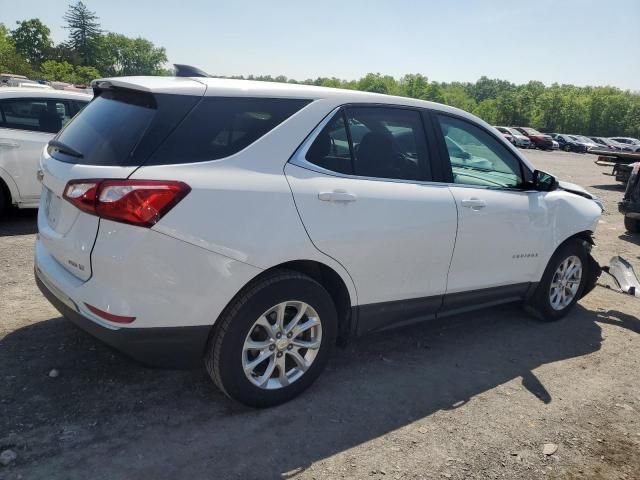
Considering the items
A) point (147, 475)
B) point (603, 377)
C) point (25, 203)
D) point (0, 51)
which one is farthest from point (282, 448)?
point (0, 51)

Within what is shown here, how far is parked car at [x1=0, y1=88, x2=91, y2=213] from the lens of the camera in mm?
6477

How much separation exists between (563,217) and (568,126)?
3521 inches

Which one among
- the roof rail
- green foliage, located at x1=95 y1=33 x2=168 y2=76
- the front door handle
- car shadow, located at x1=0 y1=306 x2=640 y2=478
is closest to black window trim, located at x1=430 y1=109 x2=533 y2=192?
the front door handle

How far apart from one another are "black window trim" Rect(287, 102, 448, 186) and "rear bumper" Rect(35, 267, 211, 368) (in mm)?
1070

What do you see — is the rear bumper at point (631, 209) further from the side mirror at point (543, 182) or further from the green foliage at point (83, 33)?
the green foliage at point (83, 33)

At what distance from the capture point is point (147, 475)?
8.07 feet

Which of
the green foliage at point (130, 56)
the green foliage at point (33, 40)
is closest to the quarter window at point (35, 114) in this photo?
the green foliage at point (33, 40)

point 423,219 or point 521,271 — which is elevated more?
point 423,219

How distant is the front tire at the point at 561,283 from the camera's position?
4.62 metres

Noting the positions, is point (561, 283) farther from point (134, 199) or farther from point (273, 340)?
point (134, 199)

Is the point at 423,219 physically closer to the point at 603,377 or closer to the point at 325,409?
the point at 325,409

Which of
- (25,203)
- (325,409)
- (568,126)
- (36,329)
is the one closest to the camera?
(325,409)

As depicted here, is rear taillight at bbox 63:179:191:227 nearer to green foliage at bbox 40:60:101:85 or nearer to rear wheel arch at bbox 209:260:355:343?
rear wheel arch at bbox 209:260:355:343

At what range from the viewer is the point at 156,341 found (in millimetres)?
2617
